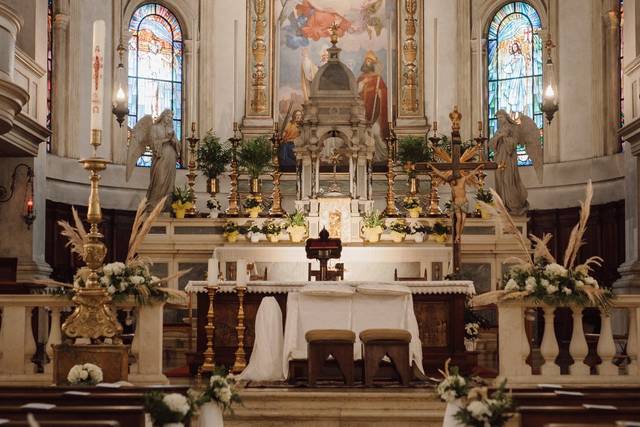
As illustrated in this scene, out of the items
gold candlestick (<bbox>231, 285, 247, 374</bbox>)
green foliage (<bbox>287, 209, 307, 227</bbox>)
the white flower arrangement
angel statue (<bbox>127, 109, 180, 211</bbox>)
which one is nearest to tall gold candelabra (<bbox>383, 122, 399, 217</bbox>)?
green foliage (<bbox>287, 209, 307, 227</bbox>)

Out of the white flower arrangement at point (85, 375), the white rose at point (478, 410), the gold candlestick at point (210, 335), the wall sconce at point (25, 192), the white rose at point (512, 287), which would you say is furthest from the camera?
the wall sconce at point (25, 192)

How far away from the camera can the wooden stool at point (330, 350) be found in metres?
11.4

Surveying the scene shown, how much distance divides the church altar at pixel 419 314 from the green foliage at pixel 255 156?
7.22 meters

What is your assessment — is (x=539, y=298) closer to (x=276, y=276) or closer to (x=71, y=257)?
(x=276, y=276)

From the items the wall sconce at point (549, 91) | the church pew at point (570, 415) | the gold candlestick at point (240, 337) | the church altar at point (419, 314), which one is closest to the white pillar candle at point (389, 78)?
the wall sconce at point (549, 91)

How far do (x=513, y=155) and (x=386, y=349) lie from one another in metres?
9.37

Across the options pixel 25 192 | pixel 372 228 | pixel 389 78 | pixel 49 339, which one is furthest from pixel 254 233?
pixel 49 339

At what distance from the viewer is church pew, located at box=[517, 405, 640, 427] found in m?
6.66

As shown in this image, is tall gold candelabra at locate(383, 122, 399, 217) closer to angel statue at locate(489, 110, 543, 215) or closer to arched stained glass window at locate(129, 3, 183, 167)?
angel statue at locate(489, 110, 543, 215)

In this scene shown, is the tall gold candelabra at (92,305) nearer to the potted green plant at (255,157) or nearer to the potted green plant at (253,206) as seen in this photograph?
the potted green plant at (253,206)

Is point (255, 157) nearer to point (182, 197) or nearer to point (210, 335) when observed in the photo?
point (182, 197)

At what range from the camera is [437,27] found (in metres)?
23.5

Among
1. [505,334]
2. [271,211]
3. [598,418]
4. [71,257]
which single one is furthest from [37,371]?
[71,257]

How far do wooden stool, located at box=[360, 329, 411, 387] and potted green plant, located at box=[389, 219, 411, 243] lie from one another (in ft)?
23.2
